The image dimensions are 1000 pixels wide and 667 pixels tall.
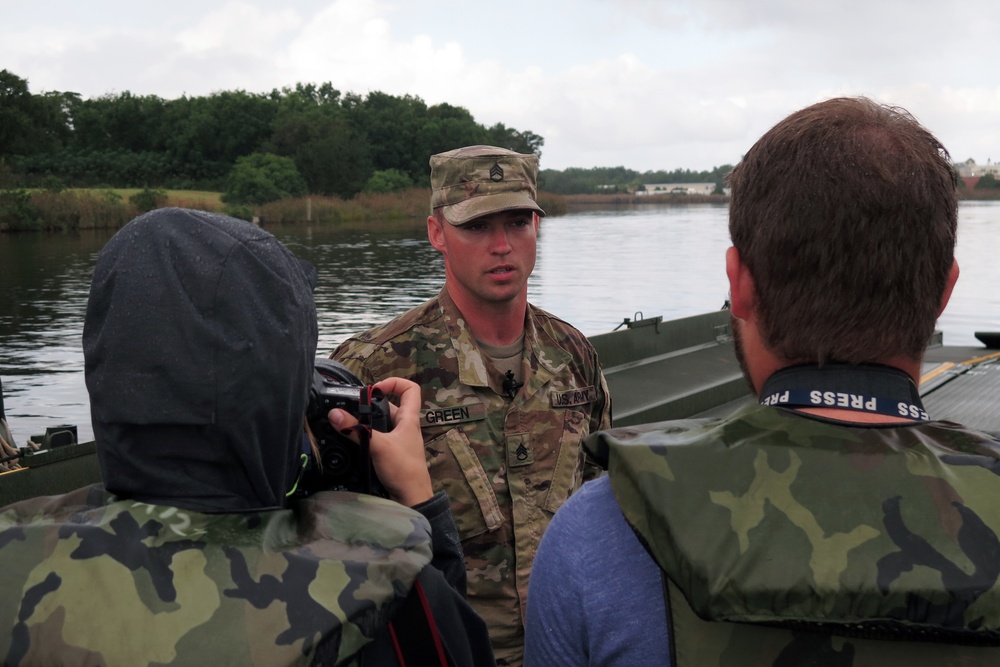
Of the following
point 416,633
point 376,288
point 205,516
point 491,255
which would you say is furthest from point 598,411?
point 376,288

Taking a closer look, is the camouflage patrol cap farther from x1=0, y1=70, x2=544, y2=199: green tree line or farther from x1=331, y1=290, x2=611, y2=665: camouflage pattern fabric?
x1=0, y1=70, x2=544, y2=199: green tree line

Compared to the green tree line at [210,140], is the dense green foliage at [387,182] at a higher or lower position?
lower

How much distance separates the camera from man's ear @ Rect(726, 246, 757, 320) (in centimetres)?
124

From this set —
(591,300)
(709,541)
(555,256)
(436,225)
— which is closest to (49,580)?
(709,541)

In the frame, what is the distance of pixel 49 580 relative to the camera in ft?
3.71

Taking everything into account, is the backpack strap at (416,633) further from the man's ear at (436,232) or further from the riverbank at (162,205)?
the riverbank at (162,205)

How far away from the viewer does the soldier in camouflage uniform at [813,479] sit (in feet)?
3.46

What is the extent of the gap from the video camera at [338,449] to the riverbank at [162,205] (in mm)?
27158

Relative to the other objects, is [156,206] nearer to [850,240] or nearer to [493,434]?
[493,434]

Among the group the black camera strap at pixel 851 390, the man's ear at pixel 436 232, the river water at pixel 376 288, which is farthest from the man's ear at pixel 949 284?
the river water at pixel 376 288

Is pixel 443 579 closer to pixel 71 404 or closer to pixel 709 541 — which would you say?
pixel 709 541

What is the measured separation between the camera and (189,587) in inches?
44.4

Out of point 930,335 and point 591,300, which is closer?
point 930,335

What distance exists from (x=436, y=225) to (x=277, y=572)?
2043mm
